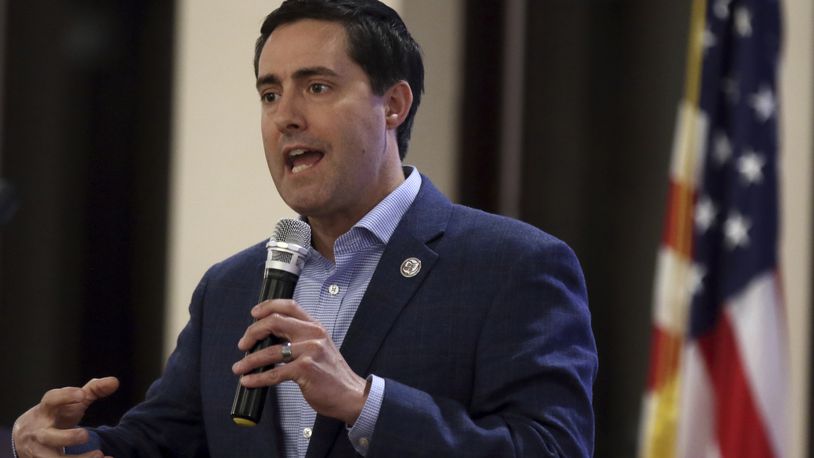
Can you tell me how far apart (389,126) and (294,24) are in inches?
10.7

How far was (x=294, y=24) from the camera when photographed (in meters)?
2.12

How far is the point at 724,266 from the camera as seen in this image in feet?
11.3

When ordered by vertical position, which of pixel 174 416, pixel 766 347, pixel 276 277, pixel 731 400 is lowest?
pixel 731 400

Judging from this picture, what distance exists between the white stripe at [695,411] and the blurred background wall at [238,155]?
40 centimetres

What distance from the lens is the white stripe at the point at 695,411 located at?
3.41 meters

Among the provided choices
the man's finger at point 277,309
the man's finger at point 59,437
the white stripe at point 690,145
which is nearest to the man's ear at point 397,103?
the man's finger at point 277,309

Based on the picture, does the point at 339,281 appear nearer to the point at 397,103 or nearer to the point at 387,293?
the point at 387,293

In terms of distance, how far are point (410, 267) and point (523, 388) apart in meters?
0.32

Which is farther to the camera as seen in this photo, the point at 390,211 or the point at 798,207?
the point at 798,207

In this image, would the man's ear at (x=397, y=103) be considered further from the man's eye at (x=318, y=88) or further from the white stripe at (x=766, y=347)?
the white stripe at (x=766, y=347)

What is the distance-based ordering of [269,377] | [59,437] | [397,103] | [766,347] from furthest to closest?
[766,347] → [397,103] → [59,437] → [269,377]

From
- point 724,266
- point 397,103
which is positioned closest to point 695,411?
point 724,266

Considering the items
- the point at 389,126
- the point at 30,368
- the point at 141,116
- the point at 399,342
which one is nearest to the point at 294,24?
the point at 389,126

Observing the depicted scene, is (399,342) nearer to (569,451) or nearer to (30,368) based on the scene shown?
(569,451)
